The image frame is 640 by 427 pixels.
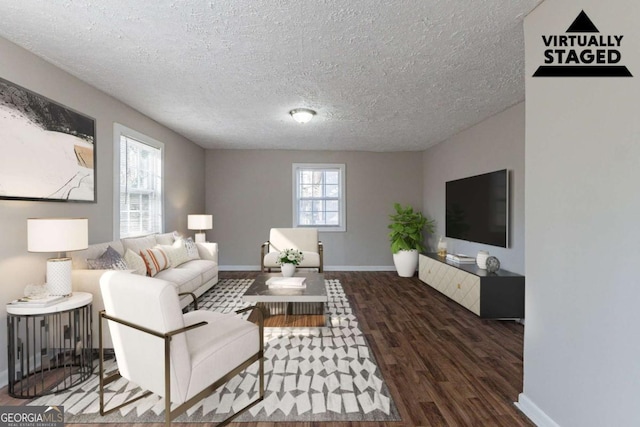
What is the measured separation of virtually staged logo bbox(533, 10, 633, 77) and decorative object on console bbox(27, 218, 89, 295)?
11.0 feet

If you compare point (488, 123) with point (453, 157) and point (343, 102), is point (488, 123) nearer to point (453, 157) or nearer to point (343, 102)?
point (453, 157)

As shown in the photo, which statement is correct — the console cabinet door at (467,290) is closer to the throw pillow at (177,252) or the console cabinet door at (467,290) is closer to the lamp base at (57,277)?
the throw pillow at (177,252)

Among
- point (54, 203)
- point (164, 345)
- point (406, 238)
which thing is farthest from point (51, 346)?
point (406, 238)

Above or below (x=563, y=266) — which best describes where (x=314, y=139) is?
above

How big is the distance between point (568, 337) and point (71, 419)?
9.69 feet

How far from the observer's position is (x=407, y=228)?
6.10 meters

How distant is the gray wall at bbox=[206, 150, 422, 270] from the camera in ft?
22.2

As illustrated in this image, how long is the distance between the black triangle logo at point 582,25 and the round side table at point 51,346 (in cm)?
361

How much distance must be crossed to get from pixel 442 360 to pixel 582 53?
2.38 meters

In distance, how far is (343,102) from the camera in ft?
12.3

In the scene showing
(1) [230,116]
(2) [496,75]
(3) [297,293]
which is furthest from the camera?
(1) [230,116]

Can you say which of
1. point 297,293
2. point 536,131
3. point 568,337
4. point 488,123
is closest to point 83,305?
point 297,293

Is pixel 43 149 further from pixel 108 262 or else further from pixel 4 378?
pixel 4 378

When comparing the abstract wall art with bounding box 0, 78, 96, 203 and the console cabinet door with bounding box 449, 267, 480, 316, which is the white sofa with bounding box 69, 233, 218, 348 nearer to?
the abstract wall art with bounding box 0, 78, 96, 203
